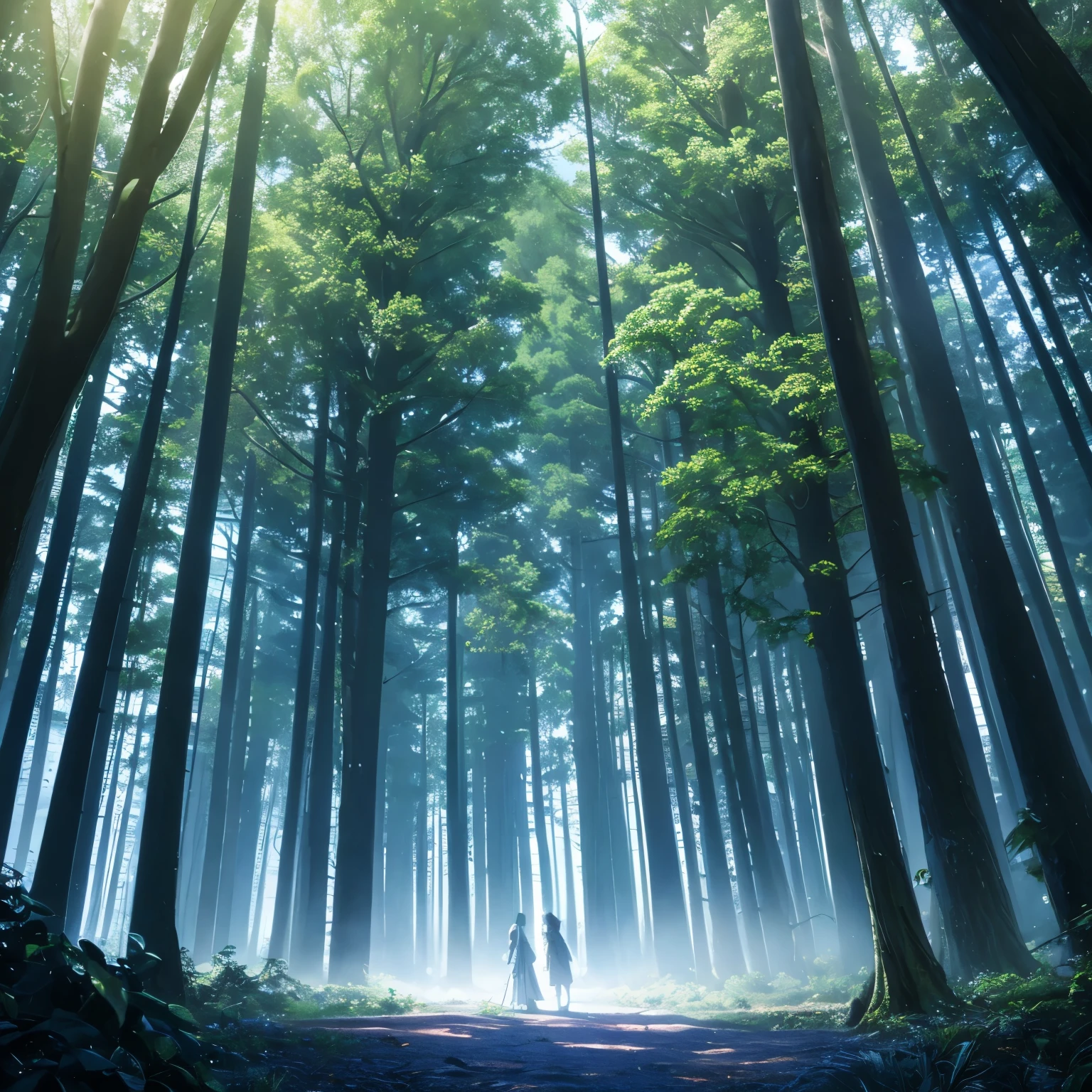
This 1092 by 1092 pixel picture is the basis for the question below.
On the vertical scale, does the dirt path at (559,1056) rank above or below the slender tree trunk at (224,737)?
below

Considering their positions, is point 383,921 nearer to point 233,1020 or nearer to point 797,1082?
point 233,1020

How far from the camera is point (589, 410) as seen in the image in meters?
21.4

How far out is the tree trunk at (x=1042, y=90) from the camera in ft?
11.6

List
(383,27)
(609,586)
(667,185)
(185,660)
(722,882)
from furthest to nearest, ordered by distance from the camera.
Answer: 1. (609,586)
2. (722,882)
3. (383,27)
4. (667,185)
5. (185,660)

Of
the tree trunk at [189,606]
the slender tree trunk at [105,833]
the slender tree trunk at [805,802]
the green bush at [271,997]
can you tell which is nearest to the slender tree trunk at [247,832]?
the slender tree trunk at [105,833]

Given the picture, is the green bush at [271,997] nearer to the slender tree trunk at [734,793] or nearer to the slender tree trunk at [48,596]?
the slender tree trunk at [48,596]

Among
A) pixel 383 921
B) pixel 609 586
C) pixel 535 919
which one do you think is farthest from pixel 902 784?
pixel 535 919

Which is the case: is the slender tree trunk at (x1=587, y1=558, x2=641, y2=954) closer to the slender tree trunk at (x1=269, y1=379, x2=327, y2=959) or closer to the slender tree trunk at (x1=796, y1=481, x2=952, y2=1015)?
the slender tree trunk at (x1=269, y1=379, x2=327, y2=959)

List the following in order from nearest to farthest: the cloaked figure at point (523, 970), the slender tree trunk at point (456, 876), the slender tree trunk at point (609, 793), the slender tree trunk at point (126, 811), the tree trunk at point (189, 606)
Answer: the tree trunk at point (189, 606) < the cloaked figure at point (523, 970) < the slender tree trunk at point (456, 876) < the slender tree trunk at point (609, 793) < the slender tree trunk at point (126, 811)

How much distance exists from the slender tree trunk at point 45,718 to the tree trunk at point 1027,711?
20.6m

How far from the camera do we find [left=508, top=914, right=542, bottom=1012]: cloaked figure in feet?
43.2

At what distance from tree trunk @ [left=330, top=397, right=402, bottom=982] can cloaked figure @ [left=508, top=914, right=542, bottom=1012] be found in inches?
101

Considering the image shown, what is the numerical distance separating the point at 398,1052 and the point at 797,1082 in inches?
113

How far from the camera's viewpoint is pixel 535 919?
159ft
